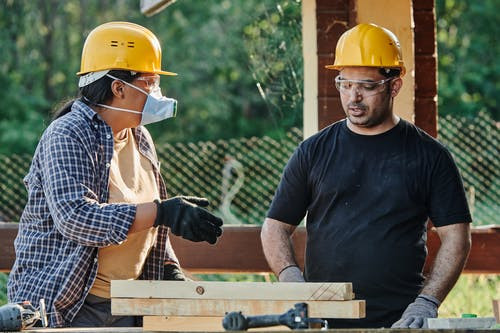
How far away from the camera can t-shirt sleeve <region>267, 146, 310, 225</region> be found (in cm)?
513

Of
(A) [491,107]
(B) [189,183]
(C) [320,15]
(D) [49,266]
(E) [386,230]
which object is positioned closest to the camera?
(D) [49,266]

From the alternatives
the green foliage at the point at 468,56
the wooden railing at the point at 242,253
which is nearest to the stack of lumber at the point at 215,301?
the wooden railing at the point at 242,253

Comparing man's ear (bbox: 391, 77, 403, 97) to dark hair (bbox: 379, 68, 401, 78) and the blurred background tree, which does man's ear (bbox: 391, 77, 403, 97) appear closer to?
dark hair (bbox: 379, 68, 401, 78)

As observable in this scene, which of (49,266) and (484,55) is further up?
(484,55)

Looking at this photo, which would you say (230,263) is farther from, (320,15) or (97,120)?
(97,120)

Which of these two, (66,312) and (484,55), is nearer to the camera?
(66,312)

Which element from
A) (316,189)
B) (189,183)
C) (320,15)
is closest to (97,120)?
(316,189)

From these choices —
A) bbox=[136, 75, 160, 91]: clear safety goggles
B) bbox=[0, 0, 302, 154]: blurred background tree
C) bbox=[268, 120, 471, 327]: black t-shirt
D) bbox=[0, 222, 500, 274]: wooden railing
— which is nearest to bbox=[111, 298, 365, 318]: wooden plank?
bbox=[268, 120, 471, 327]: black t-shirt

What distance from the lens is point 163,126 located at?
58.3 ft

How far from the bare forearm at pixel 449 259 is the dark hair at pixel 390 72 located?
724 mm

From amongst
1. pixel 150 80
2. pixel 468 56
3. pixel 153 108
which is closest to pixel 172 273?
pixel 153 108

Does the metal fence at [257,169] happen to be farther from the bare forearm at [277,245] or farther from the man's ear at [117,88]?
the man's ear at [117,88]

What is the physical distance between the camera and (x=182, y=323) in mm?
3918

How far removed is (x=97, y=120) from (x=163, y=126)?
13084 millimetres
